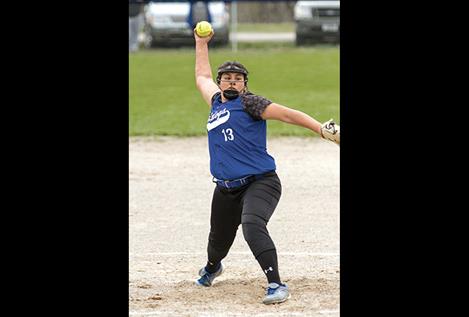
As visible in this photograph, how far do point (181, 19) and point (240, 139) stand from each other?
24.3 metres

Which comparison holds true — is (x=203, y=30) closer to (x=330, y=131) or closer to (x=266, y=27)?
(x=330, y=131)

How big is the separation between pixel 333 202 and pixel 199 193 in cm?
181

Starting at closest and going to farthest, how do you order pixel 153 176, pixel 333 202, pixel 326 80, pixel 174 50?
pixel 333 202, pixel 153 176, pixel 326 80, pixel 174 50

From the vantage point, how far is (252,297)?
923 centimetres

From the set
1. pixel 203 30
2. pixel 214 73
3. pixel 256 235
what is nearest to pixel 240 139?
pixel 256 235

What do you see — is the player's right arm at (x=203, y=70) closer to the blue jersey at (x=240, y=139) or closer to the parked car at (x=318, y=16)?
the blue jersey at (x=240, y=139)

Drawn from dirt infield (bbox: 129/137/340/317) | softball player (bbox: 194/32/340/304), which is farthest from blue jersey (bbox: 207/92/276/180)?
dirt infield (bbox: 129/137/340/317)

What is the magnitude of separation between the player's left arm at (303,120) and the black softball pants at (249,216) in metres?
0.60

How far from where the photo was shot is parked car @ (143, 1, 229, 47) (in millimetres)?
32938

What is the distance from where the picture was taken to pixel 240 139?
9117 millimetres

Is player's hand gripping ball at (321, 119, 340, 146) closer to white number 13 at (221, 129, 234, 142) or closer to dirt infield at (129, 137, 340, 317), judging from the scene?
white number 13 at (221, 129, 234, 142)
